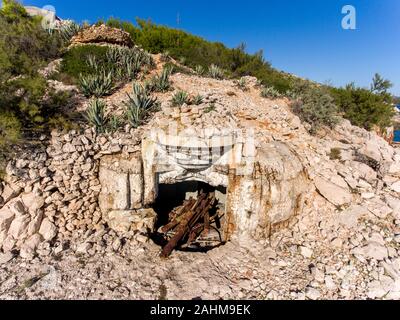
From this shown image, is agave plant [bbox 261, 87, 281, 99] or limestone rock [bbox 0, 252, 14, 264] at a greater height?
agave plant [bbox 261, 87, 281, 99]

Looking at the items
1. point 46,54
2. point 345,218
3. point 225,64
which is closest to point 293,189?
point 345,218

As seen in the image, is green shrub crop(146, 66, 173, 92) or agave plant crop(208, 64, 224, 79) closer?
green shrub crop(146, 66, 173, 92)

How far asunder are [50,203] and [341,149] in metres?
7.62

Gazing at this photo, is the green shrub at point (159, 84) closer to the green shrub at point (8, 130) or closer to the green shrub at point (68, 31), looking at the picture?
the green shrub at point (8, 130)

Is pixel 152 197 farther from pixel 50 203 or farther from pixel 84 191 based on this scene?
pixel 50 203

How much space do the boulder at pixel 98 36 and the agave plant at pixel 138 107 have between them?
5.10m

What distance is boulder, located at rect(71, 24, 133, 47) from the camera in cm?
925

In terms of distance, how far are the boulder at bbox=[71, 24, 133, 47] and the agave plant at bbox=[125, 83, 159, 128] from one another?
5099 millimetres

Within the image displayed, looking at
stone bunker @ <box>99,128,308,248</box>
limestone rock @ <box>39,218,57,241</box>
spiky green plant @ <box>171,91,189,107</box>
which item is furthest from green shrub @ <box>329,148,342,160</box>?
Result: limestone rock @ <box>39,218,57,241</box>

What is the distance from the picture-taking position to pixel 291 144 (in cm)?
618

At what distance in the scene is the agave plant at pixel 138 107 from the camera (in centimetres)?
544

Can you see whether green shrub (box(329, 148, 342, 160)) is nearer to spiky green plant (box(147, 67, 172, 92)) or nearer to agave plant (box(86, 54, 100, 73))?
spiky green plant (box(147, 67, 172, 92))

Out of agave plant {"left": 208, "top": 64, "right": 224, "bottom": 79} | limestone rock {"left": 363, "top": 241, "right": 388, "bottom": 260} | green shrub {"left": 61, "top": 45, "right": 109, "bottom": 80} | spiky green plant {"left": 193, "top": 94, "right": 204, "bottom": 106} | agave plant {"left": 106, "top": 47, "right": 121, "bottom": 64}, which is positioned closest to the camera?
limestone rock {"left": 363, "top": 241, "right": 388, "bottom": 260}

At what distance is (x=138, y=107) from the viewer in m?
5.54
